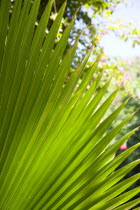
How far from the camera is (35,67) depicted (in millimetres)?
863

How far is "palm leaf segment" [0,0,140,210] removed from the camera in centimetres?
85

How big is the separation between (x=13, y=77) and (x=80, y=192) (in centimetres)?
38

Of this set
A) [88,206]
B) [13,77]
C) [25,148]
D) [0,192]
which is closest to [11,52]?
[13,77]

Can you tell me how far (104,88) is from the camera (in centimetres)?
94

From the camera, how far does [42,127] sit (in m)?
0.85

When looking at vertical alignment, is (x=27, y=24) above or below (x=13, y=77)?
above

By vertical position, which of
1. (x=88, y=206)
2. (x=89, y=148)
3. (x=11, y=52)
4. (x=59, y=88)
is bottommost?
(x=88, y=206)

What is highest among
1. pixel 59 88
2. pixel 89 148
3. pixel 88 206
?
pixel 59 88

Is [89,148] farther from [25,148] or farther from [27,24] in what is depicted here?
[27,24]

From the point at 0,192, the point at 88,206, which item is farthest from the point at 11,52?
the point at 88,206

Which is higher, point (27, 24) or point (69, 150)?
point (27, 24)

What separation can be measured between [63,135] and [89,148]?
0.29 feet

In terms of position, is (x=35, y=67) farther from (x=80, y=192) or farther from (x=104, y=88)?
(x=80, y=192)

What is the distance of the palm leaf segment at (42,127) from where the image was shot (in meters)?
0.85
